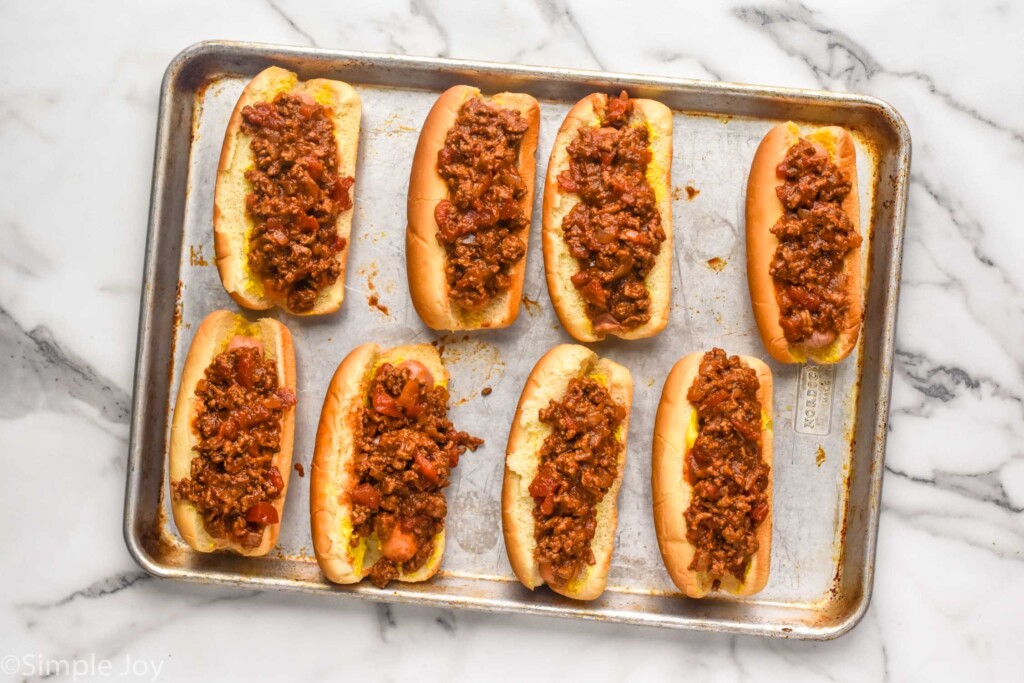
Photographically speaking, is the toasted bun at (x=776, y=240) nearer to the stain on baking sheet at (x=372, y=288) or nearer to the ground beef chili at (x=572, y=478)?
the ground beef chili at (x=572, y=478)

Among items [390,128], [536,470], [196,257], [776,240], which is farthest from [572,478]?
[196,257]

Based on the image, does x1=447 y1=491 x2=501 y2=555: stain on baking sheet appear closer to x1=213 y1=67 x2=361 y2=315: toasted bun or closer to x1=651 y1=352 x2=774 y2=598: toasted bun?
x1=651 y1=352 x2=774 y2=598: toasted bun

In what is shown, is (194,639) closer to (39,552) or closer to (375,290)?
(39,552)

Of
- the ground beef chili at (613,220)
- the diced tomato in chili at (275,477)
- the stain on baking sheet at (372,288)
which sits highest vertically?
the ground beef chili at (613,220)

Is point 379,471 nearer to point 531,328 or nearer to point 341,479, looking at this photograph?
point 341,479

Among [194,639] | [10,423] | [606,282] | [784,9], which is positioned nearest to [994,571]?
[606,282]

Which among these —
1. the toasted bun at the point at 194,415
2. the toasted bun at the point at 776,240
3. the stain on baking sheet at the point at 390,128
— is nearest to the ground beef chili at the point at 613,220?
the toasted bun at the point at 776,240
